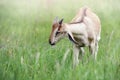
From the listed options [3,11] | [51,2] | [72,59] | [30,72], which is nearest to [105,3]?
[51,2]

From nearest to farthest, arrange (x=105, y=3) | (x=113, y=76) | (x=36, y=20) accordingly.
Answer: (x=113, y=76), (x=36, y=20), (x=105, y=3)

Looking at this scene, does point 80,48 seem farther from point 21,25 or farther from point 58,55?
point 21,25

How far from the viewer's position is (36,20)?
28.8ft

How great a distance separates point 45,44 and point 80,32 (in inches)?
23.6

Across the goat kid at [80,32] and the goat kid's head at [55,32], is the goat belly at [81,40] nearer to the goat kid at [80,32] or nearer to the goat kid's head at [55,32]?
the goat kid at [80,32]

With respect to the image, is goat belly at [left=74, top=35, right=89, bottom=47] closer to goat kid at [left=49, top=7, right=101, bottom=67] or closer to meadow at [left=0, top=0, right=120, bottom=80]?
goat kid at [left=49, top=7, right=101, bottom=67]

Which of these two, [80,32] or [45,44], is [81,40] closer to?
[80,32]

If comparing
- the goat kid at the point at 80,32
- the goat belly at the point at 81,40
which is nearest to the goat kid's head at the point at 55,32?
the goat kid at the point at 80,32

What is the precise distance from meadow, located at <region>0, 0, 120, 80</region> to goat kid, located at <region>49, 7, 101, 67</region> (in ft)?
0.30

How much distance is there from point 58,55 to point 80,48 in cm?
80

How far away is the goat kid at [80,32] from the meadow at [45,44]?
0.09m

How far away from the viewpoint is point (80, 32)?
590 cm

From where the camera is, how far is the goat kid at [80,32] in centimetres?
555

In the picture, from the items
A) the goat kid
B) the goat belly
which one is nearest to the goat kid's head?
the goat kid
